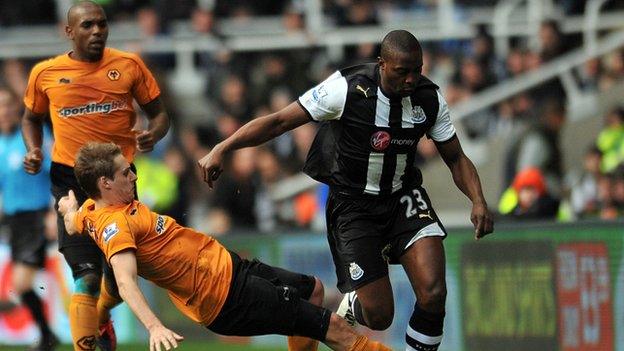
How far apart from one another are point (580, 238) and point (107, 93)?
4.65m

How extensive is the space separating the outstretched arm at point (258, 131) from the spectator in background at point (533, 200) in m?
4.80

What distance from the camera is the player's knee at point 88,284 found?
9.88m

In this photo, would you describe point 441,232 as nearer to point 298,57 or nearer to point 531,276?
point 531,276

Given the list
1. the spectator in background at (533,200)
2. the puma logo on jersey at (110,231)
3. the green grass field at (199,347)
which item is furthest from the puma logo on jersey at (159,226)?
the green grass field at (199,347)

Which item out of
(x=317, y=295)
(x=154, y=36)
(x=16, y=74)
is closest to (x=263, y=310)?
(x=317, y=295)

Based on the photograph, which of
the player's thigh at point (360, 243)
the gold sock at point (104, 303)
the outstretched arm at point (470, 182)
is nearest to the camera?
the outstretched arm at point (470, 182)

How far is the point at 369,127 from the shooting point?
9336 mm

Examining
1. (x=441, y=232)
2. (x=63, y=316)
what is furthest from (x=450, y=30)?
(x=441, y=232)

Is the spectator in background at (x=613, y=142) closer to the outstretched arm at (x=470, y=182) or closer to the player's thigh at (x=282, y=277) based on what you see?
the outstretched arm at (x=470, y=182)

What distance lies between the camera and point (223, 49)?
1975 centimetres

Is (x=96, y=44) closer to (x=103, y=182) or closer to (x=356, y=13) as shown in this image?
(x=103, y=182)

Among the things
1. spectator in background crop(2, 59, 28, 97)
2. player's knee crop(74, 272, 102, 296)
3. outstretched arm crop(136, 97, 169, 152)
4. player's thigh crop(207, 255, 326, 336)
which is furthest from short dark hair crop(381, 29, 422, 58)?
spectator in background crop(2, 59, 28, 97)

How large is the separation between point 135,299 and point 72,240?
194 centimetres

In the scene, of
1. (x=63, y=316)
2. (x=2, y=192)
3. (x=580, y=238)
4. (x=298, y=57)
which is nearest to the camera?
(x=580, y=238)
